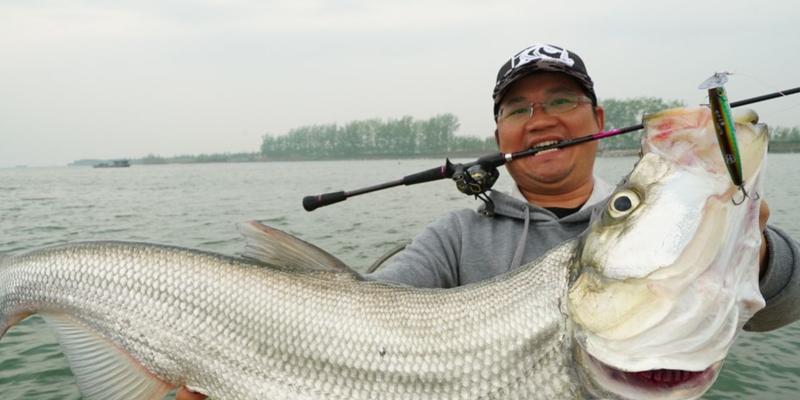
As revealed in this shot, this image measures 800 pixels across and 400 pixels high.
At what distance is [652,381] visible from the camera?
5.61 feet

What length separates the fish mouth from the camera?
1693mm

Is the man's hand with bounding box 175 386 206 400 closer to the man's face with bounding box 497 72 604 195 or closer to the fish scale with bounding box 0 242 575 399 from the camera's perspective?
the fish scale with bounding box 0 242 575 399

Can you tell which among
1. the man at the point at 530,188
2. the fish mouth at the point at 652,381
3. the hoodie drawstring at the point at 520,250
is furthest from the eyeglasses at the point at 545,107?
the fish mouth at the point at 652,381

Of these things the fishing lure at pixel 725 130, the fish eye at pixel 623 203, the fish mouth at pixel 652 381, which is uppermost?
the fishing lure at pixel 725 130

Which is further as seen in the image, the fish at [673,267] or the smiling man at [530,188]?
the smiling man at [530,188]

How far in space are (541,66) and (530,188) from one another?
0.90 meters

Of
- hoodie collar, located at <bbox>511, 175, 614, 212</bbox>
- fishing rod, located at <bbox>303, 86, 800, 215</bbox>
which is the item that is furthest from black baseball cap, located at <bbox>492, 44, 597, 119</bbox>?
hoodie collar, located at <bbox>511, 175, 614, 212</bbox>

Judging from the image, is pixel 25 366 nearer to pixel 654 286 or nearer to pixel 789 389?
pixel 654 286

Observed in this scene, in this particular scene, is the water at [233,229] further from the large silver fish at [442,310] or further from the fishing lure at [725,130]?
the fishing lure at [725,130]

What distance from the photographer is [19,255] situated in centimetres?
275

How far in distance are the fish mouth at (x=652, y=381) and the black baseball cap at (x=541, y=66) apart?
6.62 ft

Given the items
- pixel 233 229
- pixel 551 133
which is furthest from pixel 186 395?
pixel 233 229

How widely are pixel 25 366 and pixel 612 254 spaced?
8078 mm

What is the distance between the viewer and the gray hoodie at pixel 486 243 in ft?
10.0
